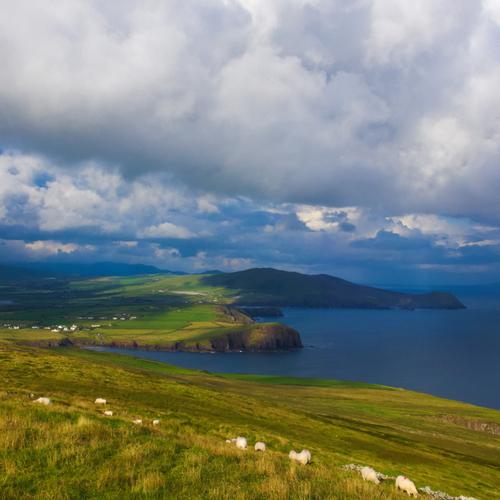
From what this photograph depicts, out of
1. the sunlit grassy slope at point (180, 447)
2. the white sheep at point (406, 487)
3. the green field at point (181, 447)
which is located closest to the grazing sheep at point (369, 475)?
the sunlit grassy slope at point (180, 447)

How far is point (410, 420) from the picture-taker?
3361 inches

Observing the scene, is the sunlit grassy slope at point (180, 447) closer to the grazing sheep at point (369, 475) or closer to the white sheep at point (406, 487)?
the grazing sheep at point (369, 475)

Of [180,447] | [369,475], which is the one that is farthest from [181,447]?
[369,475]

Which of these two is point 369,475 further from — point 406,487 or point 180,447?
point 180,447

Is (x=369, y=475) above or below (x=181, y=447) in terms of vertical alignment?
below

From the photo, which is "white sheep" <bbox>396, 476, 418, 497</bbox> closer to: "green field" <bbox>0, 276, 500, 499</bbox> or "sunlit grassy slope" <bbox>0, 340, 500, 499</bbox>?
"green field" <bbox>0, 276, 500, 499</bbox>

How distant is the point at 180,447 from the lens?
54.5ft

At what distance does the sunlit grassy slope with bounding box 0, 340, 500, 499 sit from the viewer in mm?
12469

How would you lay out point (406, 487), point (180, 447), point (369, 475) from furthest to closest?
point (369, 475)
point (406, 487)
point (180, 447)

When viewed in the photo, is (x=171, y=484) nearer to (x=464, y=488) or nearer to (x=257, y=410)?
(x=464, y=488)

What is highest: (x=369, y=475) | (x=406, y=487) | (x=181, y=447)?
(x=181, y=447)

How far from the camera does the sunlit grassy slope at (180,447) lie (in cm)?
1247

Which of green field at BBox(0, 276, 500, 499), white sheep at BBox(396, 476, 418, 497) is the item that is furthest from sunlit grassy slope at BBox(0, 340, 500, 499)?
white sheep at BBox(396, 476, 418, 497)

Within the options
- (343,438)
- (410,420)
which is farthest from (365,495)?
(410,420)
